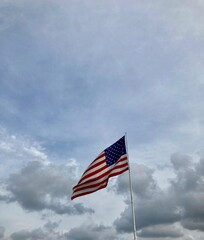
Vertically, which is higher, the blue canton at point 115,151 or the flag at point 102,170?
the blue canton at point 115,151

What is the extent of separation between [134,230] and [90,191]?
641 centimetres

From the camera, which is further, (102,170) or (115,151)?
(115,151)

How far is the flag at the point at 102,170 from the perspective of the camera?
145 ft

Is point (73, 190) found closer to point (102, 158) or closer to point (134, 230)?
point (102, 158)

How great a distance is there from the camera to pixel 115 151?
4525 centimetres

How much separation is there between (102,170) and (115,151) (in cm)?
254

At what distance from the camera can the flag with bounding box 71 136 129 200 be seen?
44.1 m

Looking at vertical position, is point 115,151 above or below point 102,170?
above

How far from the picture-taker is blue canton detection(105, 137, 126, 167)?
147 feet

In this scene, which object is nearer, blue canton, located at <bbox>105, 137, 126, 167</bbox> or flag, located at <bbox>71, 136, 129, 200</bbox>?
flag, located at <bbox>71, 136, 129, 200</bbox>

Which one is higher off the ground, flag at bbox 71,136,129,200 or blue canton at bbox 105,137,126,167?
blue canton at bbox 105,137,126,167

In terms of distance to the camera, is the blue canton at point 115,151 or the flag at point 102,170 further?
the blue canton at point 115,151

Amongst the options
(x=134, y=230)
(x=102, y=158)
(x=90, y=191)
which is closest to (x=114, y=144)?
(x=102, y=158)

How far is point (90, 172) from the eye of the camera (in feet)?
147
